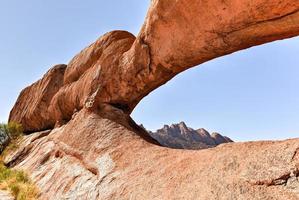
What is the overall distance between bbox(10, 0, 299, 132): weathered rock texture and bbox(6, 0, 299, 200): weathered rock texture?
4cm

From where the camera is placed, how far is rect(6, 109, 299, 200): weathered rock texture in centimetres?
700

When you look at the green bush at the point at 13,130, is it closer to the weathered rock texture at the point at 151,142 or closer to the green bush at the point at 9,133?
the green bush at the point at 9,133

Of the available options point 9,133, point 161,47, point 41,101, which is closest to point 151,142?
point 161,47

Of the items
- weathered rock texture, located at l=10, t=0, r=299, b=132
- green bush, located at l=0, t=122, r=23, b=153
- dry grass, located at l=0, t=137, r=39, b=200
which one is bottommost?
dry grass, located at l=0, t=137, r=39, b=200

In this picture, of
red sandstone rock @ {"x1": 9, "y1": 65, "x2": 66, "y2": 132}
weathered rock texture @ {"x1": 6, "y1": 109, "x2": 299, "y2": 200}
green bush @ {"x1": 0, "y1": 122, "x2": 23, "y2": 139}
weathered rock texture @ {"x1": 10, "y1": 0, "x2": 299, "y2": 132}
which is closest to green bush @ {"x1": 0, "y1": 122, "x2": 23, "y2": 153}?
green bush @ {"x1": 0, "y1": 122, "x2": 23, "y2": 139}

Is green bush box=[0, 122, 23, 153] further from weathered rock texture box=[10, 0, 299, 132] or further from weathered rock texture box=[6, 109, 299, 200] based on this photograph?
weathered rock texture box=[6, 109, 299, 200]

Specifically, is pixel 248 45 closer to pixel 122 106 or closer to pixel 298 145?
pixel 298 145

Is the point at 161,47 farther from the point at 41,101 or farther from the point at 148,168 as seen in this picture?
the point at 41,101

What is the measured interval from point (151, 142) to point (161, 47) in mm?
4498

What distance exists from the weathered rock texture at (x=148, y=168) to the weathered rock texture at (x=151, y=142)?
30 millimetres

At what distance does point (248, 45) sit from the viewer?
12.0 meters

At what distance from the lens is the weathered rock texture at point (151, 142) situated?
7598mm

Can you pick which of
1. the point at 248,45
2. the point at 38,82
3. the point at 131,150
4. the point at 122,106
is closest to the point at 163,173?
the point at 131,150

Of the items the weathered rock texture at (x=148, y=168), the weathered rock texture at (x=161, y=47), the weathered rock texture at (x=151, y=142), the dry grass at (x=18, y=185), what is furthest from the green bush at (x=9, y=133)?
the weathered rock texture at (x=148, y=168)
